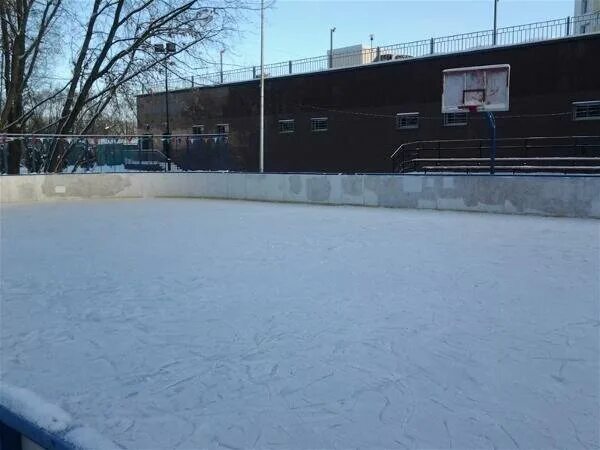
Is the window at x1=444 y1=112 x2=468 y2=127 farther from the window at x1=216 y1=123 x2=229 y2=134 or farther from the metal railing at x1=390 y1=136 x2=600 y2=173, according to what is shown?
the window at x1=216 y1=123 x2=229 y2=134

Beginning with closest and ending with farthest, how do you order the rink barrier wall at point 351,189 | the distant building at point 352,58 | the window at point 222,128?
the rink barrier wall at point 351,189 → the distant building at point 352,58 → the window at point 222,128

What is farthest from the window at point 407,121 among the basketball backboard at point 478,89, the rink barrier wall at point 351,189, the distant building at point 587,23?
the rink barrier wall at point 351,189

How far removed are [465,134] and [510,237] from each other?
16760 mm

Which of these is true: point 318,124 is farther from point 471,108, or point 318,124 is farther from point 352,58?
point 471,108

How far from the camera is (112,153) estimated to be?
1942 centimetres

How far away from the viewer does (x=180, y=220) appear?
12594mm

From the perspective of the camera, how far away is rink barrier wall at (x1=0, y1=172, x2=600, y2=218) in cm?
1280

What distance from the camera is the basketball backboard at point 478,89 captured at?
16562 millimetres

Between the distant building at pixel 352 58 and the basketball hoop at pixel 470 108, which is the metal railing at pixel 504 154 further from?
the distant building at pixel 352 58

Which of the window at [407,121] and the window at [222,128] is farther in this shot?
the window at [222,128]

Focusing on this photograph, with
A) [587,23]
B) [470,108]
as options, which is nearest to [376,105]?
[587,23]

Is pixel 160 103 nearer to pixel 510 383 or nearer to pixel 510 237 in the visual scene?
pixel 510 237

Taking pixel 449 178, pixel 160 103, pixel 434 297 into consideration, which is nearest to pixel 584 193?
pixel 449 178

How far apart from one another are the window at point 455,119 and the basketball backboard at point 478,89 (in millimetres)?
7892
